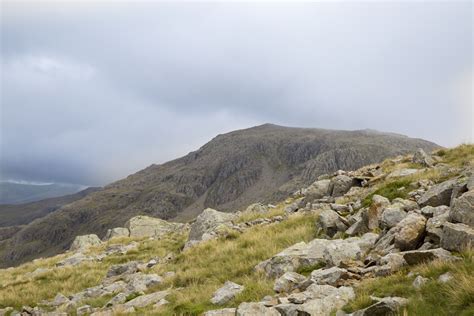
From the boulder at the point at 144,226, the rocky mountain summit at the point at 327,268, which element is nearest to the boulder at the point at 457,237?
the rocky mountain summit at the point at 327,268

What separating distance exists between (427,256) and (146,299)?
955 centimetres

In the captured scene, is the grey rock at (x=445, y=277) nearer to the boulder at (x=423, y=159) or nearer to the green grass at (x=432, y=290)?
the green grass at (x=432, y=290)

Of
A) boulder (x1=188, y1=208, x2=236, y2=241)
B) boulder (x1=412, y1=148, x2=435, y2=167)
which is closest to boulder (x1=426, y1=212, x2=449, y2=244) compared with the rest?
boulder (x1=412, y1=148, x2=435, y2=167)

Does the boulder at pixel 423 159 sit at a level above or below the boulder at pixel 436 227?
above

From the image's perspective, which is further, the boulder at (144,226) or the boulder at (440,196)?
the boulder at (144,226)

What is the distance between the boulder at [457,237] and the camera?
880 cm

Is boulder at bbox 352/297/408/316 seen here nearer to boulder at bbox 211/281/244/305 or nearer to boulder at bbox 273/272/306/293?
boulder at bbox 273/272/306/293

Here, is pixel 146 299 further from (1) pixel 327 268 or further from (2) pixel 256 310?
(1) pixel 327 268

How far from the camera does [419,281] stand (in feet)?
26.1

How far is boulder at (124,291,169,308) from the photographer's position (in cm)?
1383

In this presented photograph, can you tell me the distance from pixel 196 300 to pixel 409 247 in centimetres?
653

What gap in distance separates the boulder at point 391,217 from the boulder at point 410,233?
1884 millimetres

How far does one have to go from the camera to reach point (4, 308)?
2000cm

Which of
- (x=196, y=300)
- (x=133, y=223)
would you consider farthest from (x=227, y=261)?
(x=133, y=223)
